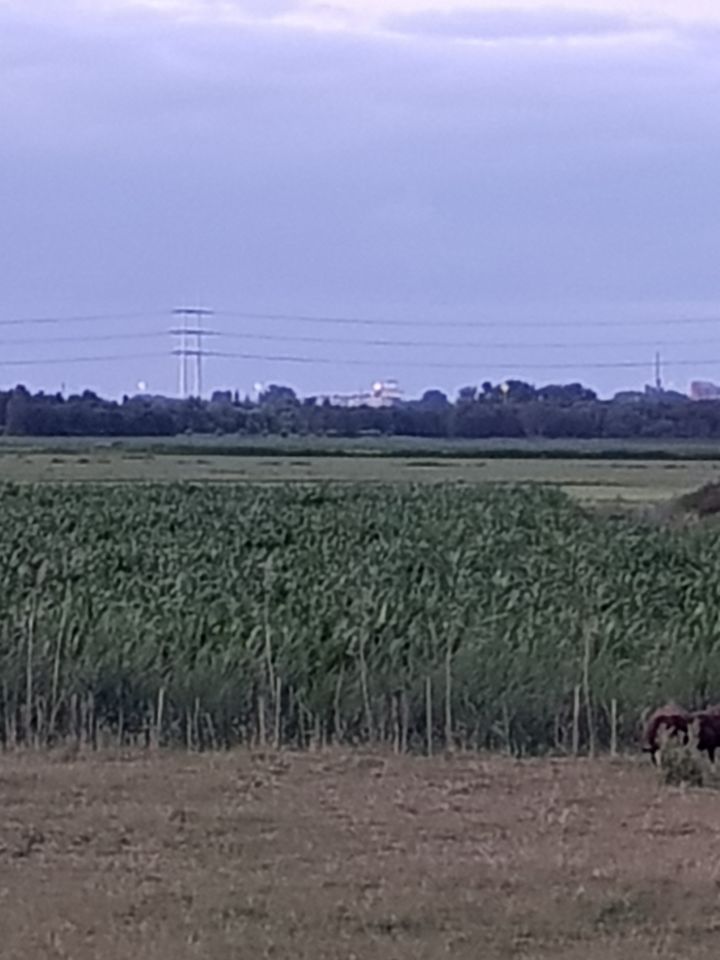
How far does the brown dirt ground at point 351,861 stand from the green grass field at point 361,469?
42.9 metres

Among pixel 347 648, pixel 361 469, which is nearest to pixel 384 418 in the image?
pixel 361 469

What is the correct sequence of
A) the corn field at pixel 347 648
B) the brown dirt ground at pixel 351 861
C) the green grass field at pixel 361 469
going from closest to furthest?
1. the brown dirt ground at pixel 351 861
2. the corn field at pixel 347 648
3. the green grass field at pixel 361 469

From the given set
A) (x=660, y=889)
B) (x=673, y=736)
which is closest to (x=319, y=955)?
(x=660, y=889)

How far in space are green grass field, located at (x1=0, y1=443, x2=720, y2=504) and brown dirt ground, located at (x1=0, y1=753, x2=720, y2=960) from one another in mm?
42930

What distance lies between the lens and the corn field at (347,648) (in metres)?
14.0

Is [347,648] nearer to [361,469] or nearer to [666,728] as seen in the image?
[666,728]

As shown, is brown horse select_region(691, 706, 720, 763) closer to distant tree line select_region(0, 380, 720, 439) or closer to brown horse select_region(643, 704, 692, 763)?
brown horse select_region(643, 704, 692, 763)

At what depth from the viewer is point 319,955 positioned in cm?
720

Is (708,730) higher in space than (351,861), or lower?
higher

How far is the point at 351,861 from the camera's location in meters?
8.73

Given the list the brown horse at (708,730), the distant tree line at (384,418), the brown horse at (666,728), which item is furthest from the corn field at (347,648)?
the distant tree line at (384,418)

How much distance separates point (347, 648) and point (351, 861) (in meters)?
6.91

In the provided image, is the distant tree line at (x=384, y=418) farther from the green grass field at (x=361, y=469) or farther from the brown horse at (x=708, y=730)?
the brown horse at (x=708, y=730)

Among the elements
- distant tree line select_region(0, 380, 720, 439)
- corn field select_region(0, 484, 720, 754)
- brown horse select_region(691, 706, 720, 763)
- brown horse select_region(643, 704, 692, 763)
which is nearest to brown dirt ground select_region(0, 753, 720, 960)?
brown horse select_region(643, 704, 692, 763)
